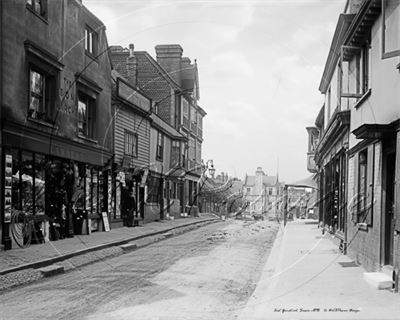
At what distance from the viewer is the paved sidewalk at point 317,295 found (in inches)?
258

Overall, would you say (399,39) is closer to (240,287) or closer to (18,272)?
(240,287)

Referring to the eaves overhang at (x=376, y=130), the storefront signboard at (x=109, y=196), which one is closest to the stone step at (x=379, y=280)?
the eaves overhang at (x=376, y=130)

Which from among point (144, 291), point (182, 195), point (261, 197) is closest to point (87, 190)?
point (144, 291)

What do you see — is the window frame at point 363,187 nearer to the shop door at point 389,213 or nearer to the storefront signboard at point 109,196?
the shop door at point 389,213

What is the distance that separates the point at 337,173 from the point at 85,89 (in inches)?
394

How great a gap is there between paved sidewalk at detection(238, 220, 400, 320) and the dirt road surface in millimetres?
401

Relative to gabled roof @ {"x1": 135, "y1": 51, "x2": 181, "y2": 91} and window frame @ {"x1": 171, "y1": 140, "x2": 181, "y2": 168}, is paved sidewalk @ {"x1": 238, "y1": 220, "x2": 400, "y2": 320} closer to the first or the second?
gabled roof @ {"x1": 135, "y1": 51, "x2": 181, "y2": 91}

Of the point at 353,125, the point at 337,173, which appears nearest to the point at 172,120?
the point at 337,173

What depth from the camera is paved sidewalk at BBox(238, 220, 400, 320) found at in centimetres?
655

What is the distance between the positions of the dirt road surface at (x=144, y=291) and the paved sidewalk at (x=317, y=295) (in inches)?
15.8

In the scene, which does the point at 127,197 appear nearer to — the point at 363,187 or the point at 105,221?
the point at 105,221

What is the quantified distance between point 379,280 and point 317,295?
4.32 feet

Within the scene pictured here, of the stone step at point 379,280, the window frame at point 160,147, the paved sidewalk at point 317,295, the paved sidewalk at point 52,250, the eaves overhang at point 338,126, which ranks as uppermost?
the window frame at point 160,147

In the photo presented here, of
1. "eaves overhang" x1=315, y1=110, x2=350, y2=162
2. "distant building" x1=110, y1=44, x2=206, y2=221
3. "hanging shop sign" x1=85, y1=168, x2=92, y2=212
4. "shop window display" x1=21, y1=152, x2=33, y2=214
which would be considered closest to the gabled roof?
"distant building" x1=110, y1=44, x2=206, y2=221
